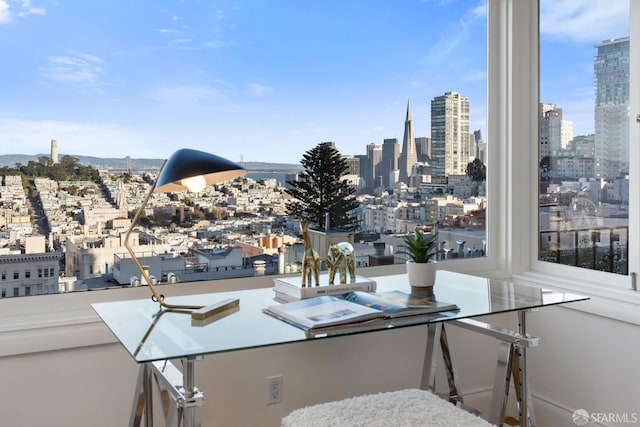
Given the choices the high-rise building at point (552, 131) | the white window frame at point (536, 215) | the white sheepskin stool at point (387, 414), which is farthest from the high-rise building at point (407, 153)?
the white sheepskin stool at point (387, 414)

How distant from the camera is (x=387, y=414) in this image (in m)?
1.82

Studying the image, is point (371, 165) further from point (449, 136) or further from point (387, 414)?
point (387, 414)

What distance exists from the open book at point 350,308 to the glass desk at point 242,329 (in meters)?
0.03

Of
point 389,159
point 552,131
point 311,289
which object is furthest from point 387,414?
point 552,131

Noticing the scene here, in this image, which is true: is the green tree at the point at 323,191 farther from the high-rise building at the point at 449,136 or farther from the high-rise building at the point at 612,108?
the high-rise building at the point at 612,108

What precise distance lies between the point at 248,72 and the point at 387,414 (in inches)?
56.6

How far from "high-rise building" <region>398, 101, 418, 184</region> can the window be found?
621 mm

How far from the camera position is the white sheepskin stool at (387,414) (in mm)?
1762

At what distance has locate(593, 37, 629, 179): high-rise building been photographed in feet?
8.34

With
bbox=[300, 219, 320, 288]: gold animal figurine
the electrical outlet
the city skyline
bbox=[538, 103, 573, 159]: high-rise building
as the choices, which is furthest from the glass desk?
bbox=[538, 103, 573, 159]: high-rise building

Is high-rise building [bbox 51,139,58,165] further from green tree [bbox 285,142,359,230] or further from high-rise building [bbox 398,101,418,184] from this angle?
high-rise building [bbox 398,101,418,184]

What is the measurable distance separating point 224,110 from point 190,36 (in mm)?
305

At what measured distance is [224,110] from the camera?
2.49 m

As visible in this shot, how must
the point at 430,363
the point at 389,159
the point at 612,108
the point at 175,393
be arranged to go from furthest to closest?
1. the point at 389,159
2. the point at 612,108
3. the point at 430,363
4. the point at 175,393
